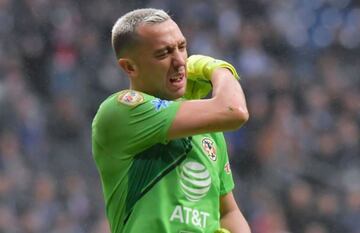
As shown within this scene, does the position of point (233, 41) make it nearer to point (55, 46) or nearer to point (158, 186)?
point (55, 46)

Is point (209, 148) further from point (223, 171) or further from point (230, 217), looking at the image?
point (230, 217)

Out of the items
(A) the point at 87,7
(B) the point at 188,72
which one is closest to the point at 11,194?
(A) the point at 87,7

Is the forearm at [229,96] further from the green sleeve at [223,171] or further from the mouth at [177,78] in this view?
the green sleeve at [223,171]

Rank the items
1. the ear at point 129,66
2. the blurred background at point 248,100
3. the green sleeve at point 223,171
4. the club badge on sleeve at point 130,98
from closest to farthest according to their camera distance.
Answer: the club badge on sleeve at point 130,98, the ear at point 129,66, the green sleeve at point 223,171, the blurred background at point 248,100

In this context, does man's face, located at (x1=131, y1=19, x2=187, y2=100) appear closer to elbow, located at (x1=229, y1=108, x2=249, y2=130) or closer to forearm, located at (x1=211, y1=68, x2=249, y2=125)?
forearm, located at (x1=211, y1=68, x2=249, y2=125)

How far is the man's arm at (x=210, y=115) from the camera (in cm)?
443

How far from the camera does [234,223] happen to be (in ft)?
16.1

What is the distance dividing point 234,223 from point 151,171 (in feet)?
1.86

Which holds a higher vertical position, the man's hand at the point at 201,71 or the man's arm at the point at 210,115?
the man's hand at the point at 201,71

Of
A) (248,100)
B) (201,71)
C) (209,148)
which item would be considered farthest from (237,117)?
(248,100)

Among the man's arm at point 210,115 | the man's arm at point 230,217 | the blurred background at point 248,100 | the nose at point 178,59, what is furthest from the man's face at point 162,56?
the blurred background at point 248,100

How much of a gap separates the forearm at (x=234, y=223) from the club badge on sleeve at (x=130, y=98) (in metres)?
0.72

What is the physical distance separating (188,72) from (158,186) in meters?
0.54

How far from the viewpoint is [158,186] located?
451 centimetres
